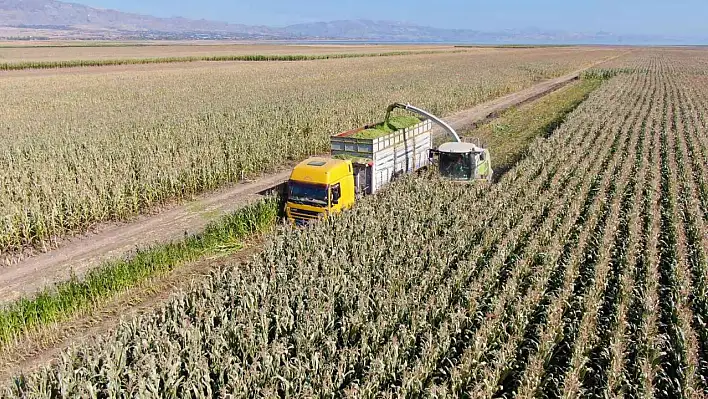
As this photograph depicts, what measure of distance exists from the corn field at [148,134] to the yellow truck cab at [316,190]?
512cm

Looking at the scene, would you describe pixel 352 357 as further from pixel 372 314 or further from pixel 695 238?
pixel 695 238

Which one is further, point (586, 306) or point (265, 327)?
point (586, 306)

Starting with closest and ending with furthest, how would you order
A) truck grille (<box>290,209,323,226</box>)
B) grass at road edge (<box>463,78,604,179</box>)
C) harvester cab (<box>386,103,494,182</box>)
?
truck grille (<box>290,209,323,226</box>)
harvester cab (<box>386,103,494,182</box>)
grass at road edge (<box>463,78,604,179</box>)

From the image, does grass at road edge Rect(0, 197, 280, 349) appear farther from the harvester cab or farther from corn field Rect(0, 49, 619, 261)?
the harvester cab

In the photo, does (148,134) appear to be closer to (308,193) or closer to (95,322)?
(308,193)

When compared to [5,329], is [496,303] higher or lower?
higher

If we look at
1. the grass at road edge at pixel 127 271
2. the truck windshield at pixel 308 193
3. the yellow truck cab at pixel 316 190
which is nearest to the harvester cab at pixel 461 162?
the yellow truck cab at pixel 316 190

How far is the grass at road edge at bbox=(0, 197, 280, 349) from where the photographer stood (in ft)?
29.0

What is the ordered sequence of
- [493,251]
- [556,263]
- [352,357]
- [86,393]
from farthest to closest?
1. [493,251]
2. [556,263]
3. [352,357]
4. [86,393]

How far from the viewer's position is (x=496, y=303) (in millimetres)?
8180

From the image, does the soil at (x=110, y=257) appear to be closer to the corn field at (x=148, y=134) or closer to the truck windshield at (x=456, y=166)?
the corn field at (x=148, y=134)

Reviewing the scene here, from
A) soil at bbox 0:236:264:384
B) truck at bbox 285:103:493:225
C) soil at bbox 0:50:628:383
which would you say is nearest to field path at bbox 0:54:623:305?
soil at bbox 0:50:628:383

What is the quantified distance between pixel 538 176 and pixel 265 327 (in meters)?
11.9

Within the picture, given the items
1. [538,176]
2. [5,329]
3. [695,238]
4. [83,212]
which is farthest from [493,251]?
[83,212]
